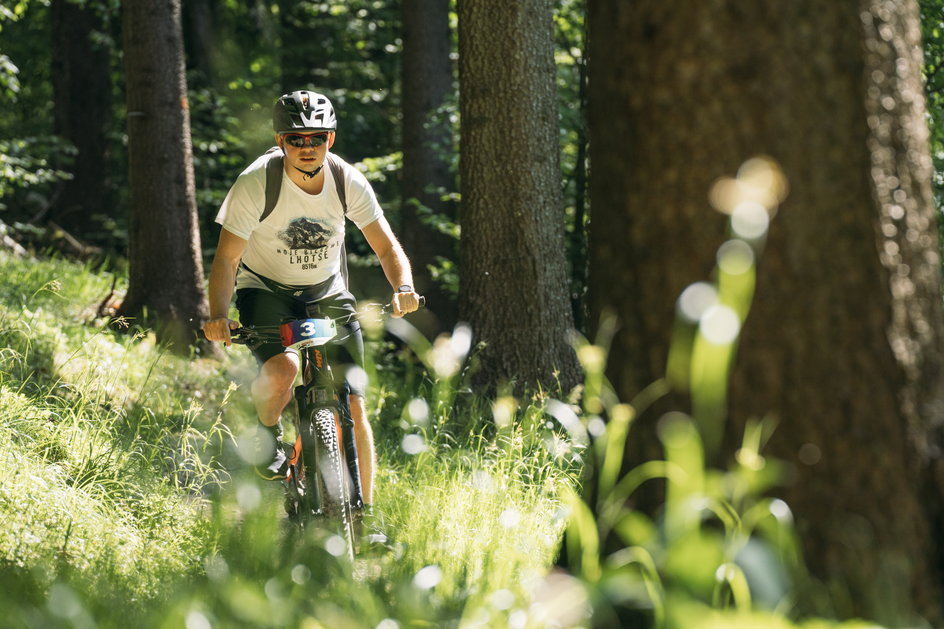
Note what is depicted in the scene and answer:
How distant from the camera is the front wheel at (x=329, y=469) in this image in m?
4.26

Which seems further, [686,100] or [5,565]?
[5,565]

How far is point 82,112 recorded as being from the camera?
16.4 metres

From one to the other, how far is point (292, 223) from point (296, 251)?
0.14m

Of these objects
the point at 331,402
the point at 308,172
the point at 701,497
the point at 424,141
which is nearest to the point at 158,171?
the point at 424,141

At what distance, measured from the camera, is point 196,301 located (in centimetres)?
912

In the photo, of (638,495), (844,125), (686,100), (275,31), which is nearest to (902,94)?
(844,125)

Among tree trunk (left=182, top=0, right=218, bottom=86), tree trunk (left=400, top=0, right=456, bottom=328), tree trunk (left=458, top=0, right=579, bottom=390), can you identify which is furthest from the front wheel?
tree trunk (left=182, top=0, right=218, bottom=86)

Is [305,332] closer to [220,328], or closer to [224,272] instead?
[220,328]

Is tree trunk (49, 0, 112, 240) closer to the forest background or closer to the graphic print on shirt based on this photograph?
the graphic print on shirt

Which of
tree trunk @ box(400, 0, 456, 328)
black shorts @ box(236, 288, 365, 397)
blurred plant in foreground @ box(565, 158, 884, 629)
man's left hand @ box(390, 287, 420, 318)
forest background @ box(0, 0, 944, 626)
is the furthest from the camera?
tree trunk @ box(400, 0, 456, 328)

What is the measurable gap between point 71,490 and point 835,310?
3.29m

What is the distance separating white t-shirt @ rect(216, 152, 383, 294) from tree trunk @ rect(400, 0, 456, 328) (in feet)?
22.5

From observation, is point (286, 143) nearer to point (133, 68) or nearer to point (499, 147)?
point (499, 147)

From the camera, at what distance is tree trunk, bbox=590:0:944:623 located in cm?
246
